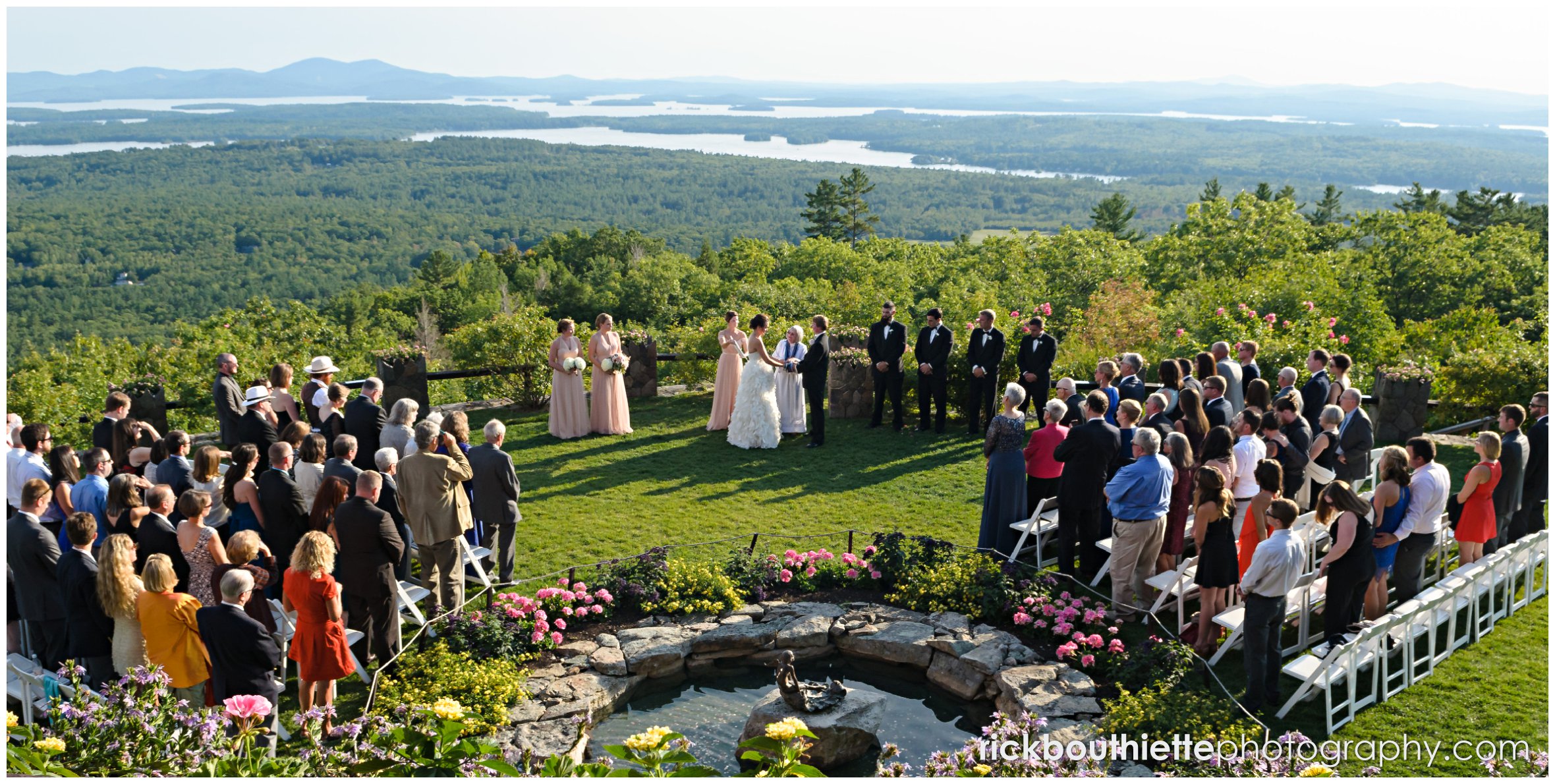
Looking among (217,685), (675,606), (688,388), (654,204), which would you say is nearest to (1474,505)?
(675,606)

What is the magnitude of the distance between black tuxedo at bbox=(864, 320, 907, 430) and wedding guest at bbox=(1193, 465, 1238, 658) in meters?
6.10

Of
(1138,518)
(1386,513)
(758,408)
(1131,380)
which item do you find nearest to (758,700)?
(1138,518)

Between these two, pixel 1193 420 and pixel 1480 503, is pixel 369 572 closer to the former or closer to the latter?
pixel 1193 420

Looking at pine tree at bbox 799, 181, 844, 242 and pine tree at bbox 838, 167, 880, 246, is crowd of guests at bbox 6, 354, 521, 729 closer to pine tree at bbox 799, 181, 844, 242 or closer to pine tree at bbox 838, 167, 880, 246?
pine tree at bbox 838, 167, 880, 246

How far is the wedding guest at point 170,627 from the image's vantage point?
596 centimetres

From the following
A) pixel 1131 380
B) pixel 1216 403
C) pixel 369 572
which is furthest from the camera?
pixel 1131 380

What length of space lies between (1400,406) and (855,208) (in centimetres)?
8452

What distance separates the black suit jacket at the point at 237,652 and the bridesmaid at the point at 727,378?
756 centimetres

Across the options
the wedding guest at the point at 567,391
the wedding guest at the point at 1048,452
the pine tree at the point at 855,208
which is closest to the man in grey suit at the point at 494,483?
the wedding guest at the point at 1048,452

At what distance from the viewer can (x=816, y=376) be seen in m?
12.7

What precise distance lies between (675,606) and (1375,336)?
28443mm

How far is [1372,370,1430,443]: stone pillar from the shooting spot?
12641mm

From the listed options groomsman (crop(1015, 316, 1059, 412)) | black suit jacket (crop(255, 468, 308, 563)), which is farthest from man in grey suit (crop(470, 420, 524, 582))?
groomsman (crop(1015, 316, 1059, 412))

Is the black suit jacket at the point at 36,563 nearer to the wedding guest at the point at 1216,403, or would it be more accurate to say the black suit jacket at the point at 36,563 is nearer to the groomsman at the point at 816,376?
the groomsman at the point at 816,376
